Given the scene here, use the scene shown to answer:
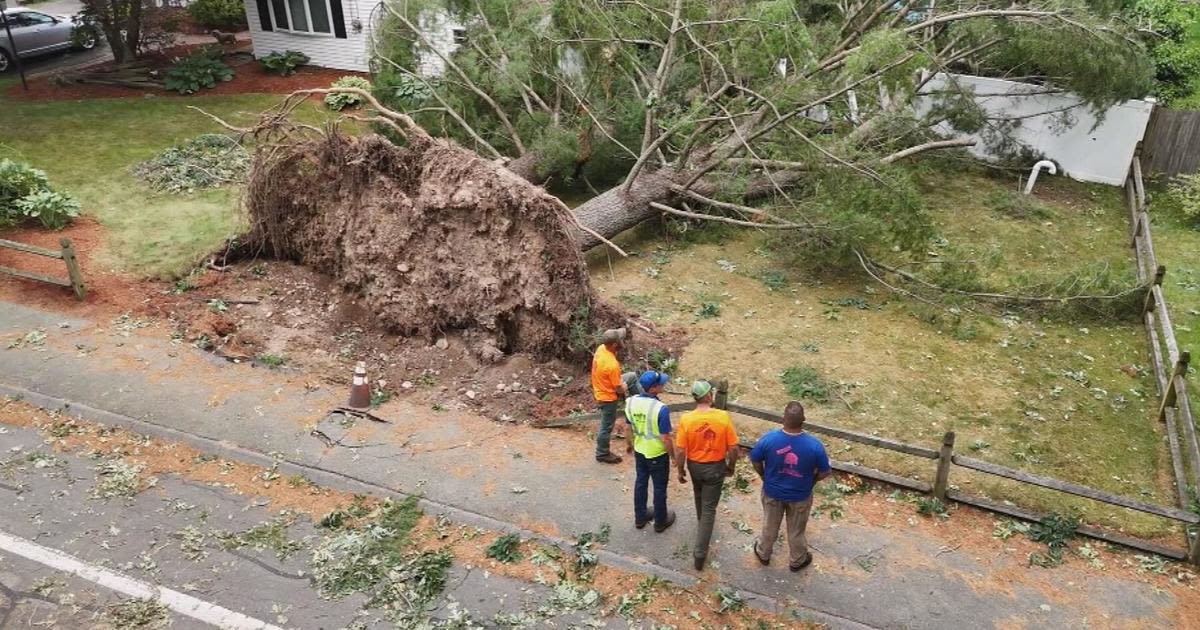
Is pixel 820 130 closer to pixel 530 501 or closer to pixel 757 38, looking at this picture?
pixel 757 38

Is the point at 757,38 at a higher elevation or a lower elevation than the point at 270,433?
higher

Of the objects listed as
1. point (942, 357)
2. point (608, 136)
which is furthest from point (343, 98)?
point (942, 357)

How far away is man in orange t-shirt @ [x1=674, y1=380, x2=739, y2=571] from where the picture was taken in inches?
242

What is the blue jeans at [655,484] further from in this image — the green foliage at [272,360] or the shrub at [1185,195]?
the shrub at [1185,195]

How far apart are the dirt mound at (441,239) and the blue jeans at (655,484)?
2.73 m

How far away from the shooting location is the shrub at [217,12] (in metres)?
24.2

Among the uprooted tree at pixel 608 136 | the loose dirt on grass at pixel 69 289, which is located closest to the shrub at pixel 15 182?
the loose dirt on grass at pixel 69 289

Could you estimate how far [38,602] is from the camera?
6.27m

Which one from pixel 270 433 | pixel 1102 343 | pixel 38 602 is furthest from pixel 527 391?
pixel 1102 343

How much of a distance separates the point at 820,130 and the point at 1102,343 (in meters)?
5.17

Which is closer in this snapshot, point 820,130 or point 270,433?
point 270,433

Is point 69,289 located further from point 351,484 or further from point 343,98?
point 343,98

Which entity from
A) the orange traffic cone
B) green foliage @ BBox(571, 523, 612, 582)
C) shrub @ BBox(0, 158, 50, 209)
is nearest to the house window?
shrub @ BBox(0, 158, 50, 209)

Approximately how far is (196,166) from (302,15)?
25.7ft
